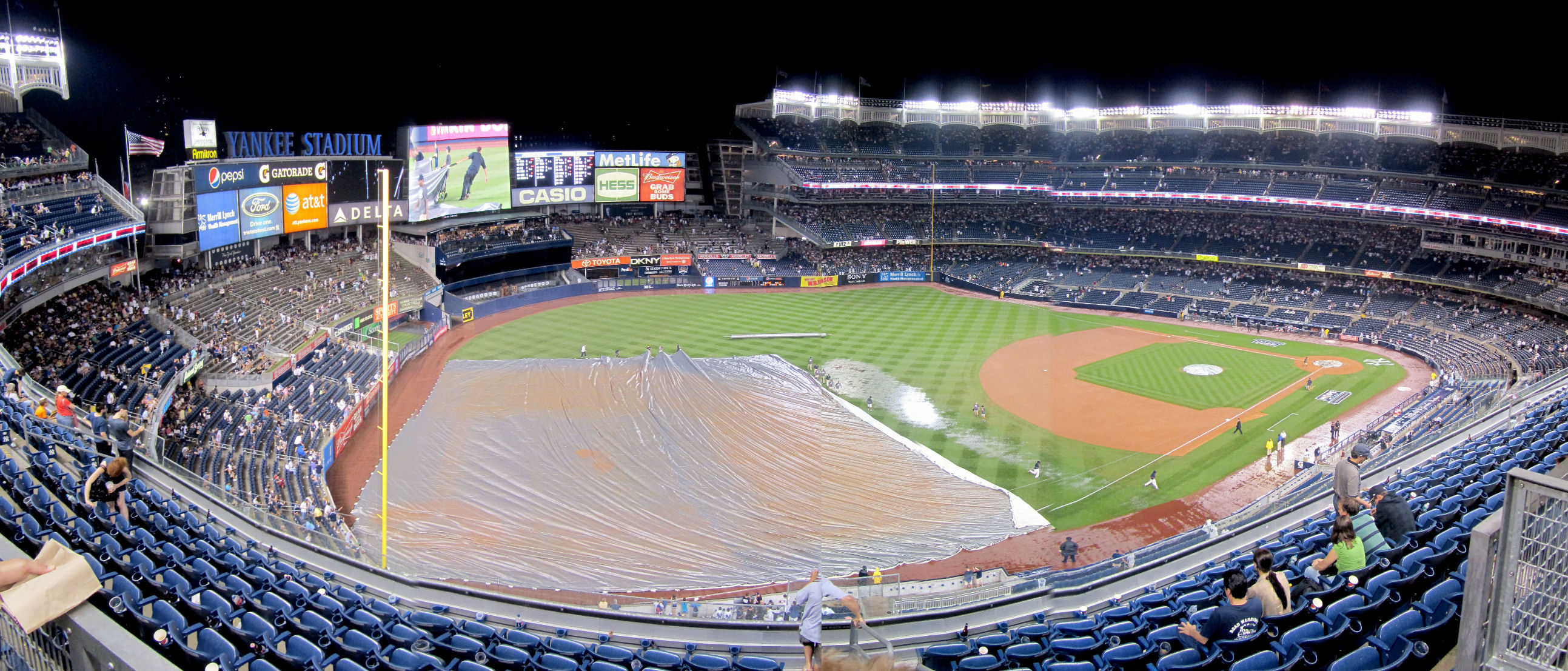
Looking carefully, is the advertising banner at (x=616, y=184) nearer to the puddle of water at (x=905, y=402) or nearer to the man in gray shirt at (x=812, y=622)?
the puddle of water at (x=905, y=402)

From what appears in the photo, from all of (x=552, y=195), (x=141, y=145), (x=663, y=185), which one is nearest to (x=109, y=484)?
(x=141, y=145)

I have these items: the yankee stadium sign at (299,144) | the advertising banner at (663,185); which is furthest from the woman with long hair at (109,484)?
the advertising banner at (663,185)

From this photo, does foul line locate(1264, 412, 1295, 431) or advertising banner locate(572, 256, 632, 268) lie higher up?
advertising banner locate(572, 256, 632, 268)

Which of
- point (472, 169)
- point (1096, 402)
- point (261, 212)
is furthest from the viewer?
point (472, 169)

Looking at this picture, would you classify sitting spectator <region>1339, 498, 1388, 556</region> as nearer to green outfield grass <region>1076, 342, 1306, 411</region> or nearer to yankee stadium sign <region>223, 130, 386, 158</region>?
green outfield grass <region>1076, 342, 1306, 411</region>

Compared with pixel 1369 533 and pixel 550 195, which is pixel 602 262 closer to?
pixel 550 195

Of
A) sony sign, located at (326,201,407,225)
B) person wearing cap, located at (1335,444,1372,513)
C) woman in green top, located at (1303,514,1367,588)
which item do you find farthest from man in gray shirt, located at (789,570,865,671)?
sony sign, located at (326,201,407,225)
